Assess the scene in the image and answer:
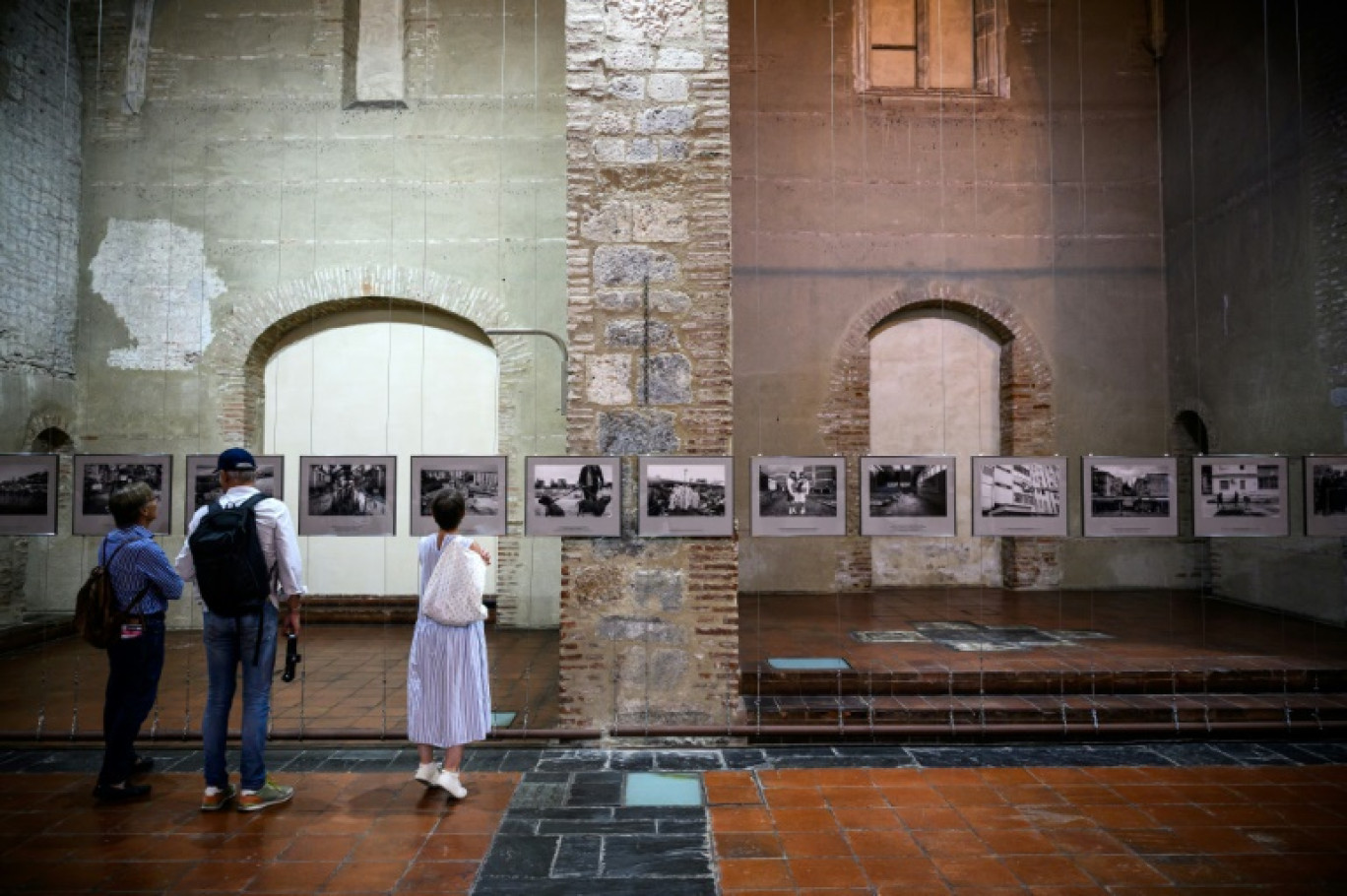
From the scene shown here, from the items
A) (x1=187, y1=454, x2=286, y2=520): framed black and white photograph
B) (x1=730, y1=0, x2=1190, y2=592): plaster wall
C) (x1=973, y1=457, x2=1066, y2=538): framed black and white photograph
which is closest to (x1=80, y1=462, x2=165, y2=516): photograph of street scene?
(x1=187, y1=454, x2=286, y2=520): framed black and white photograph

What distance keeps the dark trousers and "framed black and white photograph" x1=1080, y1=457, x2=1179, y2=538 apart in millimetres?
4950

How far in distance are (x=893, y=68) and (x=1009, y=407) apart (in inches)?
157

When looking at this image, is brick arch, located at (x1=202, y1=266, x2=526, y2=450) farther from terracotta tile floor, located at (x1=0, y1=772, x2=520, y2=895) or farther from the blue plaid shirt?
terracotta tile floor, located at (x1=0, y1=772, x2=520, y2=895)

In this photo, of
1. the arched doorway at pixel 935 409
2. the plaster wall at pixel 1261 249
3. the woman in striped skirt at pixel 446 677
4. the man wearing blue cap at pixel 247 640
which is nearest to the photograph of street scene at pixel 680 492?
the woman in striped skirt at pixel 446 677

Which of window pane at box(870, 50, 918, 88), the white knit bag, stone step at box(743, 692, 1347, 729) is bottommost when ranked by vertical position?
stone step at box(743, 692, 1347, 729)

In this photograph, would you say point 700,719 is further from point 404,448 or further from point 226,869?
point 404,448

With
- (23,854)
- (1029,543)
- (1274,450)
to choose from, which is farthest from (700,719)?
(1274,450)

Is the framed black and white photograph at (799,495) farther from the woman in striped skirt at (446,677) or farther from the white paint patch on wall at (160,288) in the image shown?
the white paint patch on wall at (160,288)

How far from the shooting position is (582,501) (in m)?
4.31

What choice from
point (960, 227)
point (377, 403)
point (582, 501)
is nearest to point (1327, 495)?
point (582, 501)

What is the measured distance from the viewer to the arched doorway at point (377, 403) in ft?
24.5

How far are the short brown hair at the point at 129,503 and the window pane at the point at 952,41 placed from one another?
8551 mm

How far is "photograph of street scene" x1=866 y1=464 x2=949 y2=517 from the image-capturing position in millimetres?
4766

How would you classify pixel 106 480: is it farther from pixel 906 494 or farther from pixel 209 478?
pixel 906 494
